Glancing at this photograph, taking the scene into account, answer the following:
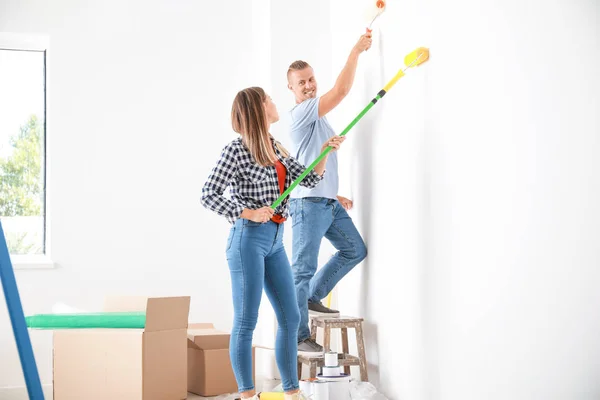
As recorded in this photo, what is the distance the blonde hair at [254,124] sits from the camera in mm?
2432

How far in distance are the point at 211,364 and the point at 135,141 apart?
1.37 metres

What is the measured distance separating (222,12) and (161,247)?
1412mm

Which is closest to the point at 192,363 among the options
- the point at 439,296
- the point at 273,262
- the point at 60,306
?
the point at 60,306

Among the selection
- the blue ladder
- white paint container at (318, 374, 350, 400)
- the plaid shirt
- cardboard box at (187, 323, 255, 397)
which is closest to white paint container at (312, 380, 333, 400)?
white paint container at (318, 374, 350, 400)

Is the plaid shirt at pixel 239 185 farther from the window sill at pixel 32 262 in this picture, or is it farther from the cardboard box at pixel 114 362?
the window sill at pixel 32 262

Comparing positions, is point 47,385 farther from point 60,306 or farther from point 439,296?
point 439,296

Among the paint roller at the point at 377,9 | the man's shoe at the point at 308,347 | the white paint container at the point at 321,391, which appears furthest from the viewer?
the man's shoe at the point at 308,347

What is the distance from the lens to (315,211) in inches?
114

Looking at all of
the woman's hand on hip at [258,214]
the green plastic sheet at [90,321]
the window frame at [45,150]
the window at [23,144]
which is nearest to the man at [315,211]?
the woman's hand on hip at [258,214]

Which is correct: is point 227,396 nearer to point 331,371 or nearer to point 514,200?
point 331,371

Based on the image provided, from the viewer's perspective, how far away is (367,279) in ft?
10.1

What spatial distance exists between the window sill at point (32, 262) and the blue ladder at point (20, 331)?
7.28 ft

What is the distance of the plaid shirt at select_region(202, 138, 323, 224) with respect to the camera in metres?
2.38

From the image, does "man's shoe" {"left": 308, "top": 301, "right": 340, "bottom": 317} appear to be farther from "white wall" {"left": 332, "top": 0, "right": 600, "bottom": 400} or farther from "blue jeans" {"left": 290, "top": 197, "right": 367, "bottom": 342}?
"white wall" {"left": 332, "top": 0, "right": 600, "bottom": 400}
